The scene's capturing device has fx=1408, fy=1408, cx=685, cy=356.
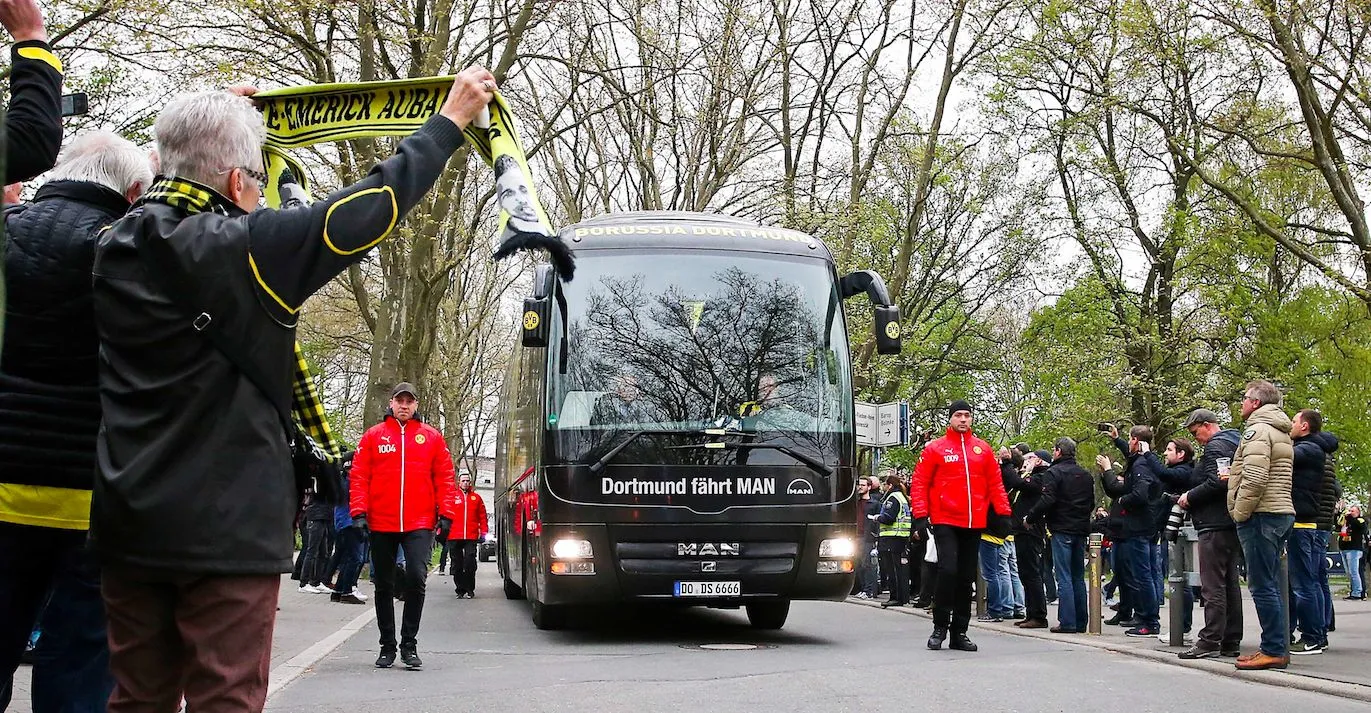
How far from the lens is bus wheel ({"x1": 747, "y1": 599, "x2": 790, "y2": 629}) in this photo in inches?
522

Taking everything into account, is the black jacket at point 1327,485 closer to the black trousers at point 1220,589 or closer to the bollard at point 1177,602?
the black trousers at point 1220,589

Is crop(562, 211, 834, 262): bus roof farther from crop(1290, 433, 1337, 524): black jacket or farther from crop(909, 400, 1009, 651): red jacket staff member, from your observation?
crop(1290, 433, 1337, 524): black jacket

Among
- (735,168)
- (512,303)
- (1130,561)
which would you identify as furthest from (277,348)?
(512,303)

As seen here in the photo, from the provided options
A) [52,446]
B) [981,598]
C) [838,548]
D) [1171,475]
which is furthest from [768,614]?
[52,446]

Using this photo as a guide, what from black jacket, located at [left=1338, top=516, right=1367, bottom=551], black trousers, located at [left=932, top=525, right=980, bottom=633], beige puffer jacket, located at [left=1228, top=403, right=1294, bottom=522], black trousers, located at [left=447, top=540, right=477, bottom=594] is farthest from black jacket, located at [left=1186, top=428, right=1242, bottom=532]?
black jacket, located at [left=1338, top=516, right=1367, bottom=551]

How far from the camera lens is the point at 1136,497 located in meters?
13.0

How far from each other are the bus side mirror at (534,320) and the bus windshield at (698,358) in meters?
0.25

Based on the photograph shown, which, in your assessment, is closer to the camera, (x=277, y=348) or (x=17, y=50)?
(x=277, y=348)

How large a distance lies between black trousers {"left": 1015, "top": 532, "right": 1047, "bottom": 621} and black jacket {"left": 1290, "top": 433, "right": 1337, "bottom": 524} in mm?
3392

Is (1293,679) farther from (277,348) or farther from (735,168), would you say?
(735,168)

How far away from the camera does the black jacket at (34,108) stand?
3.61m

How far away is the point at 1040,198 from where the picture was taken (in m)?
37.5

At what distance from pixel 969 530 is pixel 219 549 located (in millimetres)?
8784

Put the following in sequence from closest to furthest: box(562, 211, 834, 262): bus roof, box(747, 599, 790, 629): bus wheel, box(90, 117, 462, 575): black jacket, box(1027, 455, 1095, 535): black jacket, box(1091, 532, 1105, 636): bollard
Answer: box(90, 117, 462, 575): black jacket < box(562, 211, 834, 262): bus roof < box(1091, 532, 1105, 636): bollard < box(747, 599, 790, 629): bus wheel < box(1027, 455, 1095, 535): black jacket
